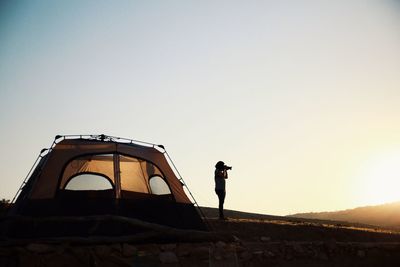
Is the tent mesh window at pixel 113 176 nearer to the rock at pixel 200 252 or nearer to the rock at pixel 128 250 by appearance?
the rock at pixel 128 250

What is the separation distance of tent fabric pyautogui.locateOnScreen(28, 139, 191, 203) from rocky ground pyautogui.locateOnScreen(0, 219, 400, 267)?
1.88 metres

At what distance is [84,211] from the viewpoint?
10.5 m

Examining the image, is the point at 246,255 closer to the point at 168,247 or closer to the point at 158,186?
the point at 168,247

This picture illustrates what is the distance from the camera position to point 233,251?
10602 mm

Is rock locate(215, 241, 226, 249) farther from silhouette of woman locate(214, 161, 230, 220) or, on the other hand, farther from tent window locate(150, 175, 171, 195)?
silhouette of woman locate(214, 161, 230, 220)

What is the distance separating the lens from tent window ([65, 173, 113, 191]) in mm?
11107

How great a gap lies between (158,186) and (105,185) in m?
1.62

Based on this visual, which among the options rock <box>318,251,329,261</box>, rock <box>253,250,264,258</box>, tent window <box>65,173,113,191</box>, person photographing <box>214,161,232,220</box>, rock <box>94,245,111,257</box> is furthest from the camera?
person photographing <box>214,161,232,220</box>

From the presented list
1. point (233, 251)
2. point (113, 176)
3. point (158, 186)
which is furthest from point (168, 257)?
point (113, 176)

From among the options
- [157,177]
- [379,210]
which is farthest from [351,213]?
[157,177]

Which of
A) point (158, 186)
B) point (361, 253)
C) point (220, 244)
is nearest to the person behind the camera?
point (220, 244)

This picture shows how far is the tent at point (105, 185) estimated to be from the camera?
10.6 metres

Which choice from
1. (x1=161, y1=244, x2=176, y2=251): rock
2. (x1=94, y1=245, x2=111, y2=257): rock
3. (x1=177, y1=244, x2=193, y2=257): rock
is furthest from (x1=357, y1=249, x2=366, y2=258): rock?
(x1=94, y1=245, x2=111, y2=257): rock

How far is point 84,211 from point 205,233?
3176mm
